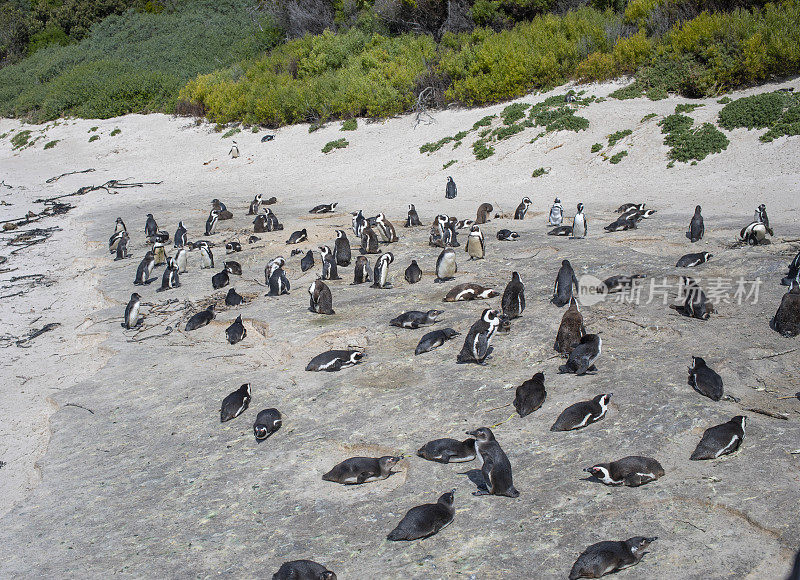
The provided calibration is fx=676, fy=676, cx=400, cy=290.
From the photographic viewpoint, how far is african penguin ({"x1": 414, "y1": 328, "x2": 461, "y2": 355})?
298 inches

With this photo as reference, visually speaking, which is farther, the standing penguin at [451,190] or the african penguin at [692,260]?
the standing penguin at [451,190]

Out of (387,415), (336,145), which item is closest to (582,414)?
(387,415)

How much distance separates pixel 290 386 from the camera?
737 centimetres

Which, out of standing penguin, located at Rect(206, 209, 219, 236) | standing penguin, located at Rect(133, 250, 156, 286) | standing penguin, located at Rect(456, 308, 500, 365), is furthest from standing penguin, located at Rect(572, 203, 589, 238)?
standing penguin, located at Rect(206, 209, 219, 236)

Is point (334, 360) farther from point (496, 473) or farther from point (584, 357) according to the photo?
point (496, 473)

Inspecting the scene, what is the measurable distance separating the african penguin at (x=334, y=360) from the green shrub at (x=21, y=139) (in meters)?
27.7

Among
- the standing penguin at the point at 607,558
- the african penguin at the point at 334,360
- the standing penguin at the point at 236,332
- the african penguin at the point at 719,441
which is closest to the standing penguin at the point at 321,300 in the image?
the standing penguin at the point at 236,332

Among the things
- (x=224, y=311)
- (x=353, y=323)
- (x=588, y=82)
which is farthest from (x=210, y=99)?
(x=353, y=323)

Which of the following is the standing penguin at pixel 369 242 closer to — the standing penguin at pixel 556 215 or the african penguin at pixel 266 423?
the standing penguin at pixel 556 215

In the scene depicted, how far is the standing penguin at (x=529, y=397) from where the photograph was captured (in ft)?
19.8

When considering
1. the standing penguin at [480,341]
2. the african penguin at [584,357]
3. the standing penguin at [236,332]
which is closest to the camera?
the african penguin at [584,357]

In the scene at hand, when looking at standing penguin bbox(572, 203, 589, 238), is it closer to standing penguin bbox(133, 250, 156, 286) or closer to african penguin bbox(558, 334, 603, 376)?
african penguin bbox(558, 334, 603, 376)

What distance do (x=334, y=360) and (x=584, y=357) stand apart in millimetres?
2695

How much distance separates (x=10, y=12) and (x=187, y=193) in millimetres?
38465
